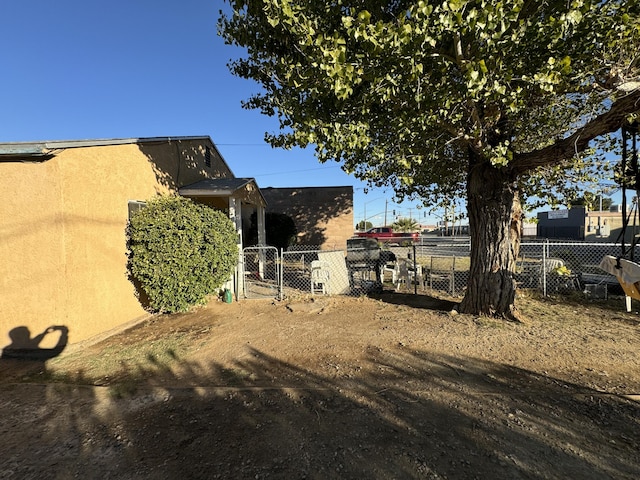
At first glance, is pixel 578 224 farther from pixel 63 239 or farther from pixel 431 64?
pixel 63 239

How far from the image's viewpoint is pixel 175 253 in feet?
19.7

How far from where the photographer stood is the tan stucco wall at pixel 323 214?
16219 mm

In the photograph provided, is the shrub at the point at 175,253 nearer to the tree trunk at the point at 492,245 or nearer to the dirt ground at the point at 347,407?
the dirt ground at the point at 347,407

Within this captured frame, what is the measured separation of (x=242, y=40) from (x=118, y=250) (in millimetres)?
4383

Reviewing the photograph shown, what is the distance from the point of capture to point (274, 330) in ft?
18.4

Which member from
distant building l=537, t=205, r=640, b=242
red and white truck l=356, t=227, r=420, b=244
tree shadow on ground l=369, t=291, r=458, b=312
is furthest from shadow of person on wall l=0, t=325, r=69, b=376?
distant building l=537, t=205, r=640, b=242

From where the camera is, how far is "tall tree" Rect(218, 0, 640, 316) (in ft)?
12.5

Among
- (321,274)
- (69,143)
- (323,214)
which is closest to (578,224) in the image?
(323,214)

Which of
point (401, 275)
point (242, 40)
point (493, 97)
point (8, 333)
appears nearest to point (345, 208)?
point (401, 275)

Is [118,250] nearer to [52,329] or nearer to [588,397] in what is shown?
[52,329]

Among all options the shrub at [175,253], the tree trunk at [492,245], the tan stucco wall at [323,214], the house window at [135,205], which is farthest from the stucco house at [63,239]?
the tan stucco wall at [323,214]

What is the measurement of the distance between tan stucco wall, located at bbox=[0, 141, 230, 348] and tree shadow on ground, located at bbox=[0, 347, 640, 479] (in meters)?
1.54

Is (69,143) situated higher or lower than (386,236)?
higher

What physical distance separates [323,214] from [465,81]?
40.5ft
